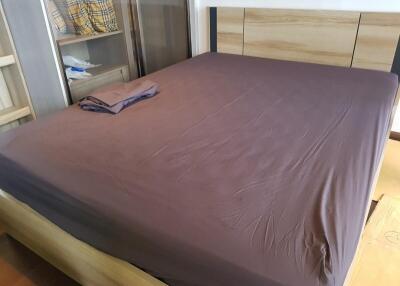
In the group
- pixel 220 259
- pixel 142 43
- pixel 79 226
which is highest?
pixel 142 43

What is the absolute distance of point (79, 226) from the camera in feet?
3.63

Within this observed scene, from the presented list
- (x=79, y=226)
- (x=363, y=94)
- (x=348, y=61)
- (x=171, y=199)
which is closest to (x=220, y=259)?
(x=171, y=199)

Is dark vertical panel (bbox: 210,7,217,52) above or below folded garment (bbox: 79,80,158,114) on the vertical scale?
above

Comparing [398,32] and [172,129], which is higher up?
[398,32]

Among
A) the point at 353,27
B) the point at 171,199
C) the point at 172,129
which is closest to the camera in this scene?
the point at 171,199

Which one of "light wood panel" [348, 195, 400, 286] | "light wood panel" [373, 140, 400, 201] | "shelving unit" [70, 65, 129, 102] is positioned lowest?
"light wood panel" [348, 195, 400, 286]

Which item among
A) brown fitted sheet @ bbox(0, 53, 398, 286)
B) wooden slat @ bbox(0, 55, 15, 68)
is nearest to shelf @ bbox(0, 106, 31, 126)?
wooden slat @ bbox(0, 55, 15, 68)

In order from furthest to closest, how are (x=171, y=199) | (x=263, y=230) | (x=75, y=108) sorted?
(x=75, y=108)
(x=171, y=199)
(x=263, y=230)

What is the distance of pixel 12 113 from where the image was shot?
187 centimetres

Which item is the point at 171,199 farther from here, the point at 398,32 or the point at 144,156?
the point at 398,32

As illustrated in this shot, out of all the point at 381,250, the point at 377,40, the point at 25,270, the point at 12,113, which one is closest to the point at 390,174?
the point at 381,250

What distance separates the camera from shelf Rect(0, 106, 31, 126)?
5.99 ft

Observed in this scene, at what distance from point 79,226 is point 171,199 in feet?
1.19

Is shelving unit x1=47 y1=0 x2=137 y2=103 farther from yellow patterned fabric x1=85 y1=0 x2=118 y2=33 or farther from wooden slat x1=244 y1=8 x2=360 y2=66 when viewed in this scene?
wooden slat x1=244 y1=8 x2=360 y2=66
